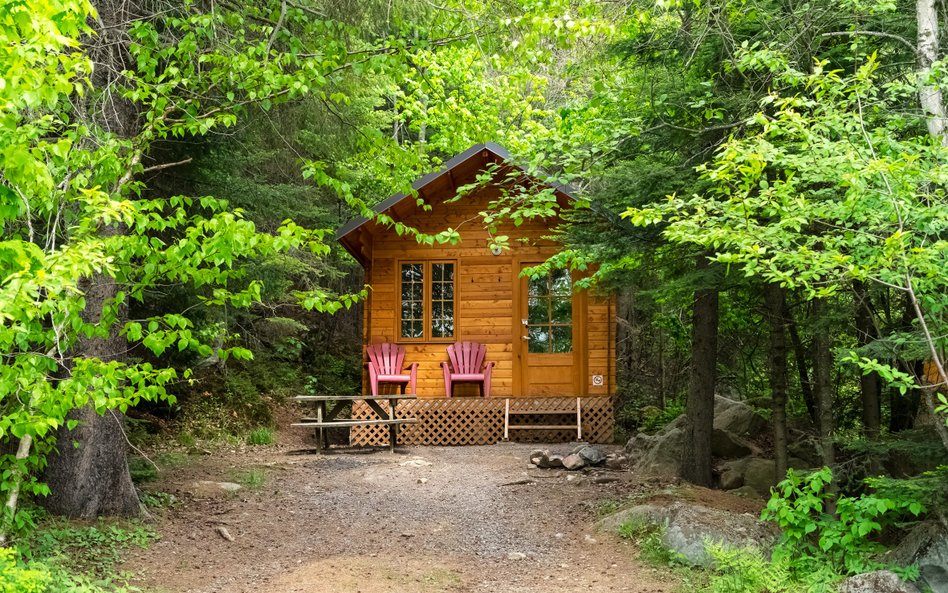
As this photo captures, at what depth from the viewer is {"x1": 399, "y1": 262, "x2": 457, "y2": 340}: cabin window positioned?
42.8ft

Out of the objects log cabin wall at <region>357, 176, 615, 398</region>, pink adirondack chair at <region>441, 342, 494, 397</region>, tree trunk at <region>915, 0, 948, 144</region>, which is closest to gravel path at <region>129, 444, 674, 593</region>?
pink adirondack chair at <region>441, 342, 494, 397</region>

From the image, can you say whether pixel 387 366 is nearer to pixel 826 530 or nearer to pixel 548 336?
pixel 548 336

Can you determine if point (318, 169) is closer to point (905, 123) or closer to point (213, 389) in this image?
point (905, 123)

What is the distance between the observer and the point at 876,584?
4.55 meters

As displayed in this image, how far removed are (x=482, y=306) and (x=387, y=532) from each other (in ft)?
21.5

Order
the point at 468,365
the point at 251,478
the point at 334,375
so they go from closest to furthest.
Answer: the point at 251,478, the point at 468,365, the point at 334,375

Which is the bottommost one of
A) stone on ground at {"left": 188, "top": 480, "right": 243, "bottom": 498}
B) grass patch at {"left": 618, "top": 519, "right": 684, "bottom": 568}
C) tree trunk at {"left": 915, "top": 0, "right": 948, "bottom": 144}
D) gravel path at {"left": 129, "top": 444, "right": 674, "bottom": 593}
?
gravel path at {"left": 129, "top": 444, "right": 674, "bottom": 593}

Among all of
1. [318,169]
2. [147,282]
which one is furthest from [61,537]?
[318,169]

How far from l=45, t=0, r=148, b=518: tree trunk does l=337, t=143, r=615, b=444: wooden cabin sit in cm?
651

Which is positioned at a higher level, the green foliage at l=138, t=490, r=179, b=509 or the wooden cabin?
the wooden cabin

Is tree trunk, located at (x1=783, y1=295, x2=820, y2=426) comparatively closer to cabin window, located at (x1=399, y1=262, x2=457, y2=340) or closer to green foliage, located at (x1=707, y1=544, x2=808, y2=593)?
green foliage, located at (x1=707, y1=544, x2=808, y2=593)

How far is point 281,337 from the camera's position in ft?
52.5

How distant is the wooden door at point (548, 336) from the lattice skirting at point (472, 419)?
16.6 inches

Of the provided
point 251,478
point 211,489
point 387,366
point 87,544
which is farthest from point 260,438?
point 87,544
